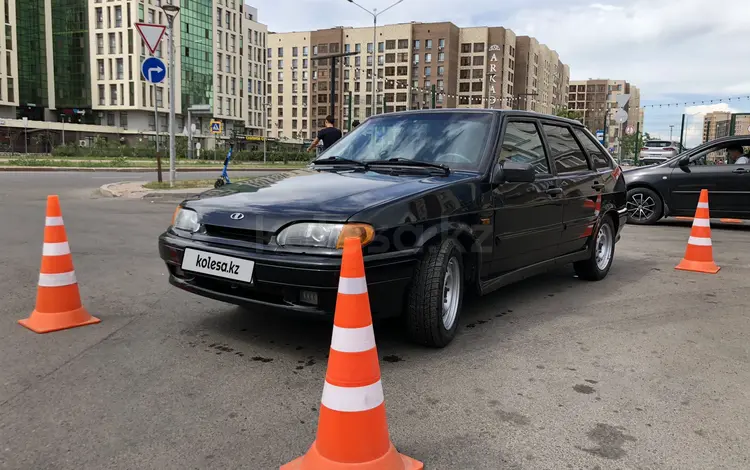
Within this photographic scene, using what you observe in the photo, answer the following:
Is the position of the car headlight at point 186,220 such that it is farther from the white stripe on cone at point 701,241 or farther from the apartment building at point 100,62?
the apartment building at point 100,62

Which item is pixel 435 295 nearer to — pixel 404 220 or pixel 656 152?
pixel 404 220

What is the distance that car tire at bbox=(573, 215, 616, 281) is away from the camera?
19.5 feet

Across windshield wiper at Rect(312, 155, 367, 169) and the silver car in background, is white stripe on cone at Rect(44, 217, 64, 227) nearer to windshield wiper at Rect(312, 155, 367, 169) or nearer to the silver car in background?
windshield wiper at Rect(312, 155, 367, 169)

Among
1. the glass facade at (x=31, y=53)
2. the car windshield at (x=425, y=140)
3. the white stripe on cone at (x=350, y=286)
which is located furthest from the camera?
Answer: the glass facade at (x=31, y=53)

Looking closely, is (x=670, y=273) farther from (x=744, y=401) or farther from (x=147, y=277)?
(x=147, y=277)

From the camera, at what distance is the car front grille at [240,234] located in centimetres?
340

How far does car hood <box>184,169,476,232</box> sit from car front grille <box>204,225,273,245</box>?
0.03 m

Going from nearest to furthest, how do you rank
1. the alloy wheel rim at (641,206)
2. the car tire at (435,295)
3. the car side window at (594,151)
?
the car tire at (435,295) → the car side window at (594,151) → the alloy wheel rim at (641,206)

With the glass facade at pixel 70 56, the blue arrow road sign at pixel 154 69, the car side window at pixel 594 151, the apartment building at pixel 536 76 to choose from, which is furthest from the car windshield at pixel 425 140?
the apartment building at pixel 536 76

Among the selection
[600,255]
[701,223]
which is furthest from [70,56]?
[701,223]

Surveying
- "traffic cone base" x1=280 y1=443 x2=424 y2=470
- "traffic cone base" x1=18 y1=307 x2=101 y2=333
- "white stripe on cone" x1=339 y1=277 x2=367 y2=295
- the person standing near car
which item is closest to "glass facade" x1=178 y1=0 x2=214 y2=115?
the person standing near car

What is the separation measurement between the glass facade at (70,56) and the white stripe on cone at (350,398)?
84.7 meters

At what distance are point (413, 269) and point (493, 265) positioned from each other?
99 centimetres

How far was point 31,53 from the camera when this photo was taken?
73.1 metres
